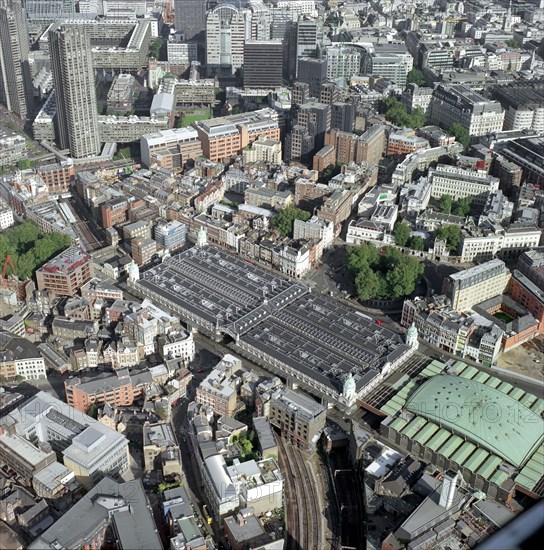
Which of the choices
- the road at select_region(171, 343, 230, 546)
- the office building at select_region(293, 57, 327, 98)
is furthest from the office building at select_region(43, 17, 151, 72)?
the road at select_region(171, 343, 230, 546)

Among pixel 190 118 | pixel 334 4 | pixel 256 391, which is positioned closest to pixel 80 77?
pixel 190 118

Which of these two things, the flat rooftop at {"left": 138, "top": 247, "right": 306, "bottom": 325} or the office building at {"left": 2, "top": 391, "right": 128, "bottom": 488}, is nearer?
the office building at {"left": 2, "top": 391, "right": 128, "bottom": 488}

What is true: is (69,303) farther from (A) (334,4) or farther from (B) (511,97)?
(A) (334,4)

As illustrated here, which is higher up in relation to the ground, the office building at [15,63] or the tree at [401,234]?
the office building at [15,63]

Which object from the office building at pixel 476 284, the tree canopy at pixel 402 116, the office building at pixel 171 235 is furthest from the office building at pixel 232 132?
the office building at pixel 476 284

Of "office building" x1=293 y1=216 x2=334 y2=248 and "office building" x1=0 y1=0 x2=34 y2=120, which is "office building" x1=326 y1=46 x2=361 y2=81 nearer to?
"office building" x1=0 y1=0 x2=34 y2=120

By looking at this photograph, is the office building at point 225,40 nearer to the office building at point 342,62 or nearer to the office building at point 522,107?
the office building at point 342,62
